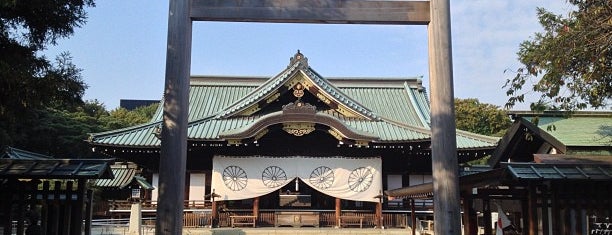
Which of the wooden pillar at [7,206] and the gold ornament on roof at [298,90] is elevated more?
the gold ornament on roof at [298,90]

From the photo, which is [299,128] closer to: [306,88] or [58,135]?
[306,88]

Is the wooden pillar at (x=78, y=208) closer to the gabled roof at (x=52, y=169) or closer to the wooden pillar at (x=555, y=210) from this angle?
the gabled roof at (x=52, y=169)

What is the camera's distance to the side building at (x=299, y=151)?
17812mm

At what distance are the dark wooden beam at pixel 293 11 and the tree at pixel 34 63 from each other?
1802 mm

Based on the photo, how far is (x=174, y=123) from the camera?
6.04 metres

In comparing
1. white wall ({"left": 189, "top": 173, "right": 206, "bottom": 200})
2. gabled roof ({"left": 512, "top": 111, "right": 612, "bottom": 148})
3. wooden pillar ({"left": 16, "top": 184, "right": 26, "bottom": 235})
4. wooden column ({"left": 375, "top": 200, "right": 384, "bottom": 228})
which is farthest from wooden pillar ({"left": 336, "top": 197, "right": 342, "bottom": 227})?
wooden pillar ({"left": 16, "top": 184, "right": 26, "bottom": 235})

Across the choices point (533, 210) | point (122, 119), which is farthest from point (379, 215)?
point (122, 119)

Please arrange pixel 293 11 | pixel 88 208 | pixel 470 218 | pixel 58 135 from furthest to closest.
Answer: pixel 58 135 < pixel 470 218 < pixel 88 208 < pixel 293 11

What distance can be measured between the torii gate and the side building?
36.0ft

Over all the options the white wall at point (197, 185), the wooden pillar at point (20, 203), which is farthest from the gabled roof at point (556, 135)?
the white wall at point (197, 185)

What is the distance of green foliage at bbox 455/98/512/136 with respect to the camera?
137ft

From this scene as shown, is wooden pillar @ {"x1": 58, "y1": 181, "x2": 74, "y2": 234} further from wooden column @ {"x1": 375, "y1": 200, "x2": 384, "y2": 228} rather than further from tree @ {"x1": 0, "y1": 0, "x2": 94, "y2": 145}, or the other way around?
wooden column @ {"x1": 375, "y1": 200, "x2": 384, "y2": 228}

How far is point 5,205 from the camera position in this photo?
6.62m

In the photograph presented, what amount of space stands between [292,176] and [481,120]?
2778 cm
